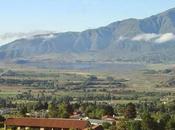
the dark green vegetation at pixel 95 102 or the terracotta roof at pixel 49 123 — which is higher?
the dark green vegetation at pixel 95 102

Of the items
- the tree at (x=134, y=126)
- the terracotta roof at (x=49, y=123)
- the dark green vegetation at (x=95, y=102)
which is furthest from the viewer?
the dark green vegetation at (x=95, y=102)

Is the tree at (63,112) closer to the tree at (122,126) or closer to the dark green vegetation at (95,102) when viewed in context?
the dark green vegetation at (95,102)

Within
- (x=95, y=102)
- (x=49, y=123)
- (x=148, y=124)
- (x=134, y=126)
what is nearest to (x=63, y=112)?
(x=49, y=123)

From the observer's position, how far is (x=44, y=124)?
197ft

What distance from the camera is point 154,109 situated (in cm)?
9038

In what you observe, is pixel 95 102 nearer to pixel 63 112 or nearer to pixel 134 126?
pixel 63 112

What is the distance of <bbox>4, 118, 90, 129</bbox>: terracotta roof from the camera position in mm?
58875

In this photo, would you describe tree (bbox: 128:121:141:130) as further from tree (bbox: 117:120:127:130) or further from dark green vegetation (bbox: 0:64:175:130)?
tree (bbox: 117:120:127:130)

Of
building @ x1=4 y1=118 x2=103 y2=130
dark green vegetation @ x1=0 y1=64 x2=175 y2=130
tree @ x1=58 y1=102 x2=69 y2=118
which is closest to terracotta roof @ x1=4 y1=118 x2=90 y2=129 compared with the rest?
building @ x1=4 y1=118 x2=103 y2=130

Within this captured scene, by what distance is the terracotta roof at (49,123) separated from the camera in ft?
193

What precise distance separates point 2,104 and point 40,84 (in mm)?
66096

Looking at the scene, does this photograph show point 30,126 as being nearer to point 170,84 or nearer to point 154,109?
point 154,109

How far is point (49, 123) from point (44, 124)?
0.55 meters

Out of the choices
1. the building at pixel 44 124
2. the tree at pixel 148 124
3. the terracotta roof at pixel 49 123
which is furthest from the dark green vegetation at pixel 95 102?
the building at pixel 44 124
